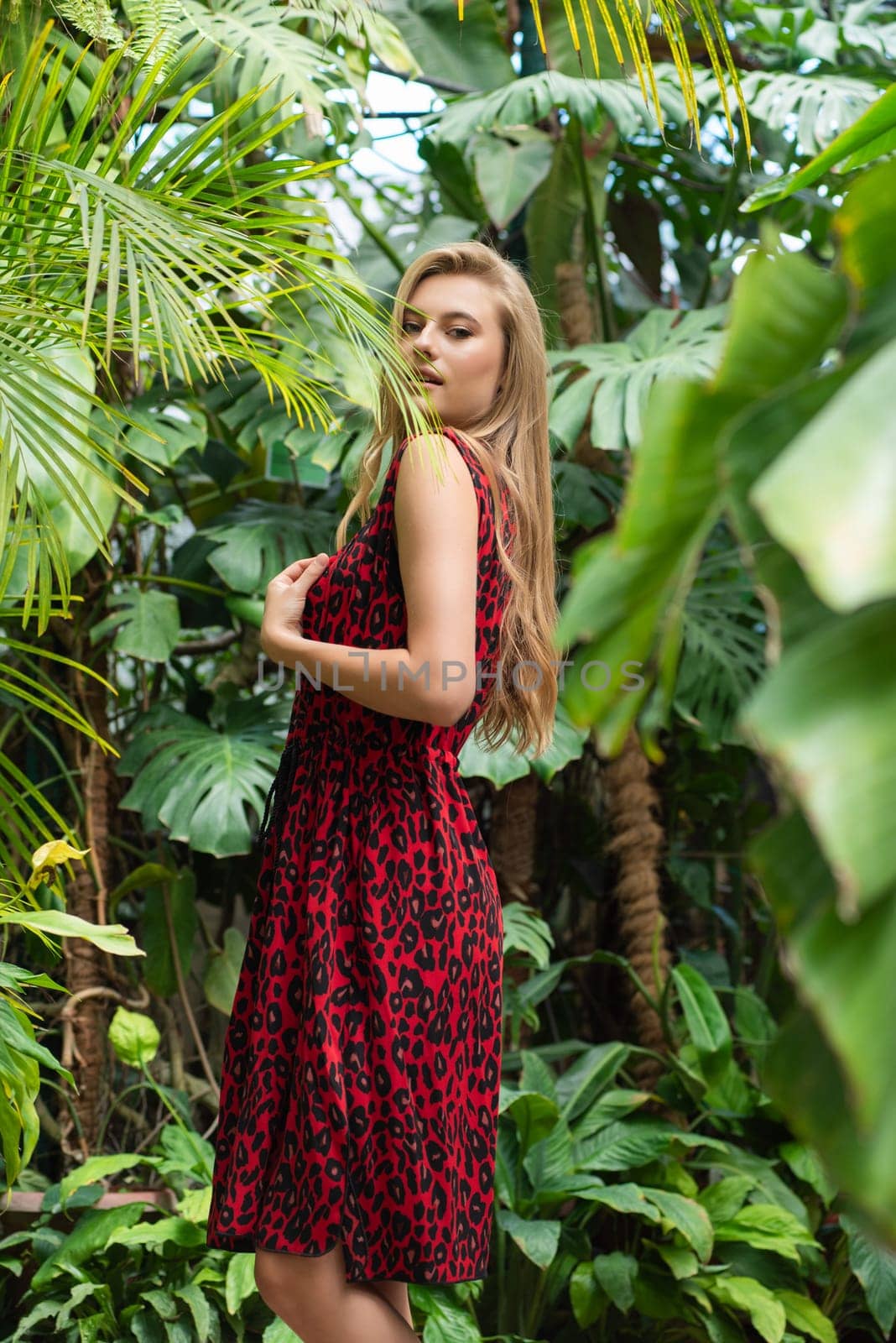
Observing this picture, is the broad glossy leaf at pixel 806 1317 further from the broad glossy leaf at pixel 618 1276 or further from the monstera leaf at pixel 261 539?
the monstera leaf at pixel 261 539

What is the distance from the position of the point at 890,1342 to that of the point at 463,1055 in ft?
5.42

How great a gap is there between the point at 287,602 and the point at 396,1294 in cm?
71

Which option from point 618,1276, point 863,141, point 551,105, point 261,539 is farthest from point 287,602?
point 551,105

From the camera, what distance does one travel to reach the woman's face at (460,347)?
4.46 feet

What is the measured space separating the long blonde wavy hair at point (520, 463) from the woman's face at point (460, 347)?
2 cm

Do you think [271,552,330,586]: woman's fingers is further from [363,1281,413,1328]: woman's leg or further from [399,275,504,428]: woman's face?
[363,1281,413,1328]: woman's leg

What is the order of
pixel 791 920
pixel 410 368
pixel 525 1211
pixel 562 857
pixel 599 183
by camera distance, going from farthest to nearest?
pixel 562 857, pixel 599 183, pixel 525 1211, pixel 410 368, pixel 791 920

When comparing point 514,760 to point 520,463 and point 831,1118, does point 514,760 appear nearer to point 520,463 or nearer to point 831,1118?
point 520,463

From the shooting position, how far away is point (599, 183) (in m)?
2.76

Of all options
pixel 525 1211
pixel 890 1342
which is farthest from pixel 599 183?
pixel 890 1342

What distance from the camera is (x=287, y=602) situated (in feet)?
4.36

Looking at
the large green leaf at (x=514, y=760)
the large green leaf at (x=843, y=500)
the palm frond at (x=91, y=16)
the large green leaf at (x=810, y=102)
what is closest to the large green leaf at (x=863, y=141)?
the large green leaf at (x=843, y=500)

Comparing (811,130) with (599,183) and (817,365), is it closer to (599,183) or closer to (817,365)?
(599,183)

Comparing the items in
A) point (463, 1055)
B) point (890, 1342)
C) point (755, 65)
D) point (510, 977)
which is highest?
point (755, 65)
